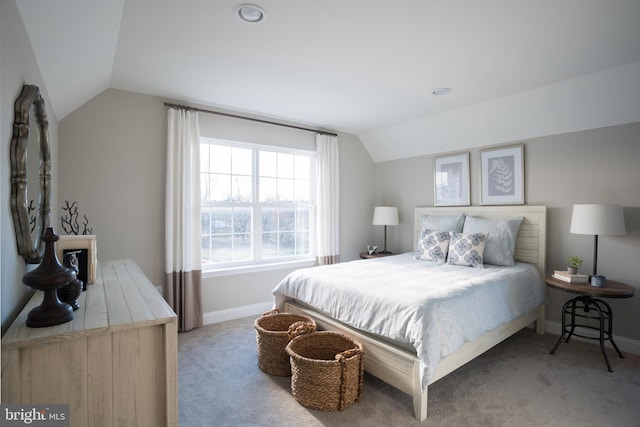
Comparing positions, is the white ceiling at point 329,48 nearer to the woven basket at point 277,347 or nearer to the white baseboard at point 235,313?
the woven basket at point 277,347

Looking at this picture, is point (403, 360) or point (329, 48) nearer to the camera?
point (403, 360)

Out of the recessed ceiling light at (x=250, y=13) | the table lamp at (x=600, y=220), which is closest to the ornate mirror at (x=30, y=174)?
the recessed ceiling light at (x=250, y=13)

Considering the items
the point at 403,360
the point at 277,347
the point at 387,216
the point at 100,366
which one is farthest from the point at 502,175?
the point at 100,366

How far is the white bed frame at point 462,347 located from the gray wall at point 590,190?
0.14 m

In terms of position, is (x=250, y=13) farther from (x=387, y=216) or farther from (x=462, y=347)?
(x=387, y=216)

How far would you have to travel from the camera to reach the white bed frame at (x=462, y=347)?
77.3 inches

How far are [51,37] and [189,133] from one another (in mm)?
1787

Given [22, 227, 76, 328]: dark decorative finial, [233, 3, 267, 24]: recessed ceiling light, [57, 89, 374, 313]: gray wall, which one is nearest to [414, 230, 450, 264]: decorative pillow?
[57, 89, 374, 313]: gray wall

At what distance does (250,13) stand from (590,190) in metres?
3.44

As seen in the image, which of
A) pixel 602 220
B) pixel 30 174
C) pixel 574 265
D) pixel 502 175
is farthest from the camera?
pixel 502 175

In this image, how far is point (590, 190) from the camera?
310 centimetres

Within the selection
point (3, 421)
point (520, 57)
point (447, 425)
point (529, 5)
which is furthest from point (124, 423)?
point (520, 57)

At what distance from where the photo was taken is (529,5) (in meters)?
1.78

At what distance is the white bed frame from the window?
1.23m
